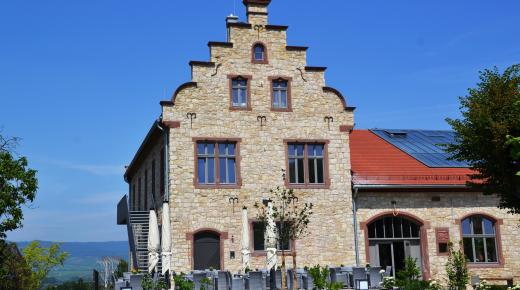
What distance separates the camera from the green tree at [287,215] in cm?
2305

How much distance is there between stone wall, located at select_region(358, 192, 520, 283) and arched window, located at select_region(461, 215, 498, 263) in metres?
0.32

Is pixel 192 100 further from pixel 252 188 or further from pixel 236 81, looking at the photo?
pixel 252 188

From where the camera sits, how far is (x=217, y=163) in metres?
26.3

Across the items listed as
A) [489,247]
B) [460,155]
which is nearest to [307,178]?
[460,155]

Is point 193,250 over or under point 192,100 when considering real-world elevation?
under

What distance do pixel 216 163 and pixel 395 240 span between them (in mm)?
7906

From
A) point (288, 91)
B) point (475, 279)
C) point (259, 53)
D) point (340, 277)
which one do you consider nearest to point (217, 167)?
point (288, 91)

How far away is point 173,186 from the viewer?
2561 centimetres

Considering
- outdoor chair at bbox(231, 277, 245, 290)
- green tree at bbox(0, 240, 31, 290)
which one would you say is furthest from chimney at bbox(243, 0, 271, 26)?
green tree at bbox(0, 240, 31, 290)

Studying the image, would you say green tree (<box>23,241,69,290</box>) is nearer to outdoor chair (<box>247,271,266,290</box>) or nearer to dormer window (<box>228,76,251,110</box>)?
dormer window (<box>228,76,251,110</box>)

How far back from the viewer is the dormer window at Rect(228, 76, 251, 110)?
26906 mm

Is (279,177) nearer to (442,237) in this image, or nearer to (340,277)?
(340,277)

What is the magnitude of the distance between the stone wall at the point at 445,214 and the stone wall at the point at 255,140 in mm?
1259

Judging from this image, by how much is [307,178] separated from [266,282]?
6981mm
